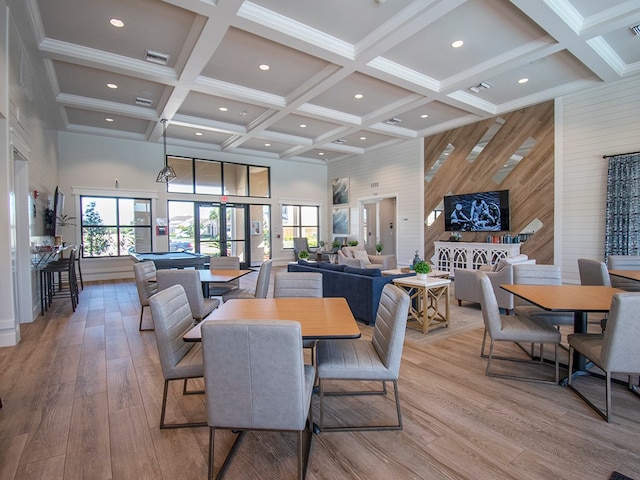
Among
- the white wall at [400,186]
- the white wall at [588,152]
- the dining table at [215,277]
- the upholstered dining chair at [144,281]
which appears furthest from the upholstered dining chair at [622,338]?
the white wall at [400,186]

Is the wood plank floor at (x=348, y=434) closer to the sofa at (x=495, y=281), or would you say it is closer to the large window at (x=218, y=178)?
the sofa at (x=495, y=281)

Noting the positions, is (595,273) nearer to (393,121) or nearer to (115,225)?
(393,121)

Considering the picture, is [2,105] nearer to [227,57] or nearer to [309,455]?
[227,57]

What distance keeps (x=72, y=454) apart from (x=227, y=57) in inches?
208

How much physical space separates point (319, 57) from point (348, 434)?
4988mm

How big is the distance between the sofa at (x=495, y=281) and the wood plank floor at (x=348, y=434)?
184 cm

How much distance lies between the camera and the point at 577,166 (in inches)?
254

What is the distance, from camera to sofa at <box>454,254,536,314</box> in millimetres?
4797

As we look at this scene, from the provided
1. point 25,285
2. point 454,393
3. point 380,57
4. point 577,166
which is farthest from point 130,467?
point 577,166

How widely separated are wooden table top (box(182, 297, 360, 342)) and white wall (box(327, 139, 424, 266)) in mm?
7468

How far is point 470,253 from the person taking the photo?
7.91m

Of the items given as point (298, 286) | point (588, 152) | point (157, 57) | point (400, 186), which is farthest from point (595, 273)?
point (157, 57)

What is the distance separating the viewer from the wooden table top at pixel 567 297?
254 cm

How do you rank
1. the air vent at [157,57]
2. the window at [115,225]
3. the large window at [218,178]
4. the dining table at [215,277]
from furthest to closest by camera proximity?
the large window at [218,178]
the window at [115,225]
the air vent at [157,57]
the dining table at [215,277]
